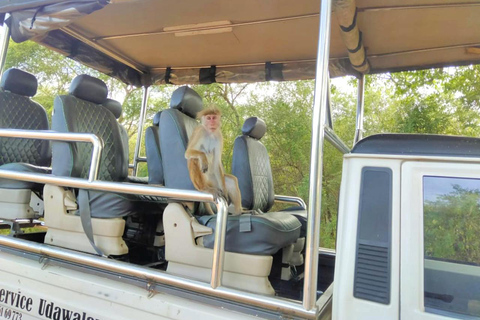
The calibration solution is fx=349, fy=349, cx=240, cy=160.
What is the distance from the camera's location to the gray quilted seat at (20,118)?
3.35 meters

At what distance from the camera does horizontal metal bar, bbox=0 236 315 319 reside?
1316mm

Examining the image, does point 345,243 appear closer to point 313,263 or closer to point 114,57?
point 313,263

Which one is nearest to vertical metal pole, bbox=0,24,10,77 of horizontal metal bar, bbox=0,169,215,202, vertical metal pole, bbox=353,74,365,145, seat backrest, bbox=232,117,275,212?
→ horizontal metal bar, bbox=0,169,215,202

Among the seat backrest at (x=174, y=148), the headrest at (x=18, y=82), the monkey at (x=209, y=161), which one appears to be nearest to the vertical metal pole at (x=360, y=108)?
the monkey at (x=209, y=161)

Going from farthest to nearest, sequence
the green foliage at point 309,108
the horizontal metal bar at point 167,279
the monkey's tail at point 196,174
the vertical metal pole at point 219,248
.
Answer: the green foliage at point 309,108 < the monkey's tail at point 196,174 < the vertical metal pole at point 219,248 < the horizontal metal bar at point 167,279

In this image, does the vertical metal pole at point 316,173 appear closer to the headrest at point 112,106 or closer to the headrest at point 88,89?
the headrest at point 88,89

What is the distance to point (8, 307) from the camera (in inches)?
71.0

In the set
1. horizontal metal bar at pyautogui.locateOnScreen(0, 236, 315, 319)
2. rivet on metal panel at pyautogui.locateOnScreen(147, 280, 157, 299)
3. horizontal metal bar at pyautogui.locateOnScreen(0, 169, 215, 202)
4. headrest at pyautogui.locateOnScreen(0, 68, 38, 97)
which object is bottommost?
rivet on metal panel at pyautogui.locateOnScreen(147, 280, 157, 299)

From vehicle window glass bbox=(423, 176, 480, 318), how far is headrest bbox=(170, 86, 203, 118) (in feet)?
6.18

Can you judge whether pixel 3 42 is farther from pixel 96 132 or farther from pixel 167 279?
pixel 167 279

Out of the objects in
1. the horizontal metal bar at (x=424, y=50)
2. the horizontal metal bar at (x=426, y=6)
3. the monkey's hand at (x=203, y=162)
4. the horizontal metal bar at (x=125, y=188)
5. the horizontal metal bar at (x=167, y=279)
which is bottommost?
the horizontal metal bar at (x=167, y=279)

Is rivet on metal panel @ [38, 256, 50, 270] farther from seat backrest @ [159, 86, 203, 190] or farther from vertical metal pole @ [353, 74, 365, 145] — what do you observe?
vertical metal pole @ [353, 74, 365, 145]

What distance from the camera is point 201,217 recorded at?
79.3 inches

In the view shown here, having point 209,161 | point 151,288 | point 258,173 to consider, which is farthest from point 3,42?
point 258,173
